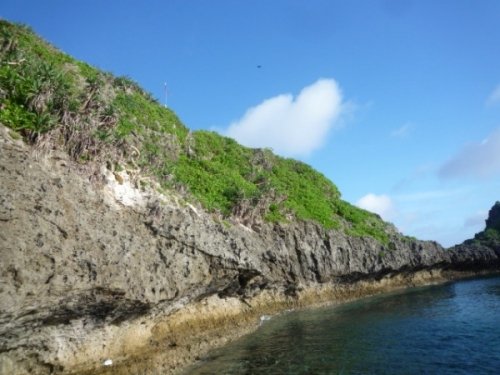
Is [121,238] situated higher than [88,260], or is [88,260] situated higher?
[121,238]

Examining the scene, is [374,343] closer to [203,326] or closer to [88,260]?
[203,326]

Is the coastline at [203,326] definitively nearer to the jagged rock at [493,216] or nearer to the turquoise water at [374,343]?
the turquoise water at [374,343]

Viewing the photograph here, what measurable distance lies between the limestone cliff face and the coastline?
697mm

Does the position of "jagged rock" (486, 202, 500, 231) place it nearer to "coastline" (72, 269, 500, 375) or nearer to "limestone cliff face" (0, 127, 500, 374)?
"coastline" (72, 269, 500, 375)

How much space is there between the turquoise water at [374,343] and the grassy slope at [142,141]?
11075 mm

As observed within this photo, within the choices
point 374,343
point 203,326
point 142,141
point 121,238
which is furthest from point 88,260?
point 374,343

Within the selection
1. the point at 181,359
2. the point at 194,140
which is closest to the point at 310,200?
the point at 194,140

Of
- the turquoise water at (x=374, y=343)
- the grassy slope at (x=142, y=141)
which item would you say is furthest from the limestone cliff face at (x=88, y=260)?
the turquoise water at (x=374, y=343)

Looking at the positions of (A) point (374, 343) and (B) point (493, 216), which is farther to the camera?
(B) point (493, 216)

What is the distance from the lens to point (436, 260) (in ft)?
171

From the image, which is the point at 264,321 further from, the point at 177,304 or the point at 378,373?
the point at 378,373

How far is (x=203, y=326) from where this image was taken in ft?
81.1

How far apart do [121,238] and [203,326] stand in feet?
30.9

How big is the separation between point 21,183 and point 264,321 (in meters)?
20.4
